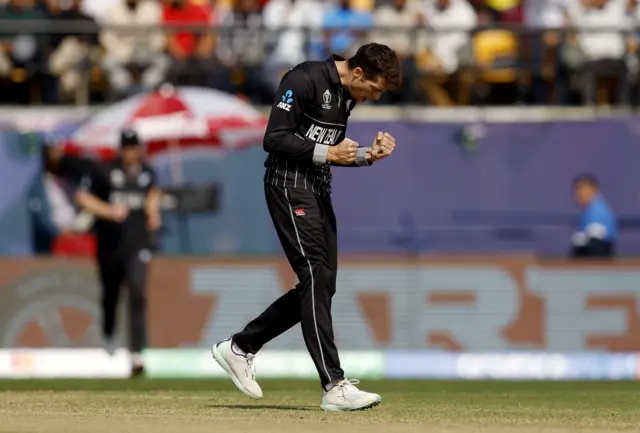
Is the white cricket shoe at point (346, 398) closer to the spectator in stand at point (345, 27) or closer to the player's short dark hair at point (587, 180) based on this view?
the player's short dark hair at point (587, 180)

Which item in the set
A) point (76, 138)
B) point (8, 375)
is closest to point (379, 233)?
point (76, 138)

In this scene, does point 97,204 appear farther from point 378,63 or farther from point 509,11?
point 378,63

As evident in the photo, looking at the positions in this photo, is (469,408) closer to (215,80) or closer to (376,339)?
(376,339)

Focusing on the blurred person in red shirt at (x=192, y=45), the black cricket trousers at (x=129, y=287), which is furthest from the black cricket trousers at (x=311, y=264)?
the blurred person in red shirt at (x=192, y=45)

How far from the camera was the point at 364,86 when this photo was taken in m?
8.93

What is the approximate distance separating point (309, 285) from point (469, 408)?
1.55m

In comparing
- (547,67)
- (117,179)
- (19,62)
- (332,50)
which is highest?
(332,50)

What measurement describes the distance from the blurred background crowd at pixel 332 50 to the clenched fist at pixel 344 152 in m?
10.0

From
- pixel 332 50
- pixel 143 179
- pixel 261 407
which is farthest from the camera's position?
pixel 332 50

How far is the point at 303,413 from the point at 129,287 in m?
6.65

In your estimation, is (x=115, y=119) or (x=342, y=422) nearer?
(x=342, y=422)

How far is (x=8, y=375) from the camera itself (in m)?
15.7

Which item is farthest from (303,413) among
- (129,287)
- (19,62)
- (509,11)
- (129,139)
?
(509,11)

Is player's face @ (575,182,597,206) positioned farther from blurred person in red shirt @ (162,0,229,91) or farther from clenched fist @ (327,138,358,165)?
clenched fist @ (327,138,358,165)
